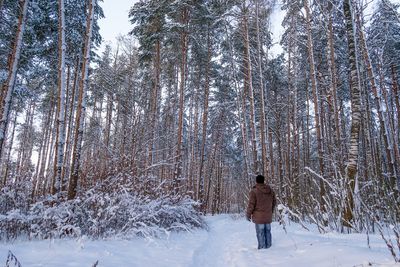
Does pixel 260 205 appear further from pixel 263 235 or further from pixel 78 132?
pixel 78 132

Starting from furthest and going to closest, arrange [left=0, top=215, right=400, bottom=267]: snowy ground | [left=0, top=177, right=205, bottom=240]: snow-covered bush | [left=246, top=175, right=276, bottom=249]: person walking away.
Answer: [left=246, top=175, right=276, bottom=249]: person walking away
[left=0, top=177, right=205, bottom=240]: snow-covered bush
[left=0, top=215, right=400, bottom=267]: snowy ground

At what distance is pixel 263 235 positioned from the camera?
21.0 ft

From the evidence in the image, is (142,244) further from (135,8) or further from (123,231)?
(135,8)

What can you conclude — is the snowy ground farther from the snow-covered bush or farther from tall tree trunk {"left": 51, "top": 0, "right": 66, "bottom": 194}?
tall tree trunk {"left": 51, "top": 0, "right": 66, "bottom": 194}

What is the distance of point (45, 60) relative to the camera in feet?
45.1

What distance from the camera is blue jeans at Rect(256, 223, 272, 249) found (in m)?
6.37

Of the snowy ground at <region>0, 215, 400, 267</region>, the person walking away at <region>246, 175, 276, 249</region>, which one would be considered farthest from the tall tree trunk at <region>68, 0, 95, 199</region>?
the person walking away at <region>246, 175, 276, 249</region>

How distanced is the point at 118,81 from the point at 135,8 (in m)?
8.05

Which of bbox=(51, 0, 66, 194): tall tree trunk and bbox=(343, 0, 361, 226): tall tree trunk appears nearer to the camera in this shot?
bbox=(343, 0, 361, 226): tall tree trunk

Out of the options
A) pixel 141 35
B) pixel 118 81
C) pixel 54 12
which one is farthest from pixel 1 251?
pixel 118 81

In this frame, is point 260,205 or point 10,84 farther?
point 10,84

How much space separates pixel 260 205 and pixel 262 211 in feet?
0.46

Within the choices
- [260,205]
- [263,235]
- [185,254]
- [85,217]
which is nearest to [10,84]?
[85,217]

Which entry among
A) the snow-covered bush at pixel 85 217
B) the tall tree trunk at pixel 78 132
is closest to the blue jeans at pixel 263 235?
the snow-covered bush at pixel 85 217
